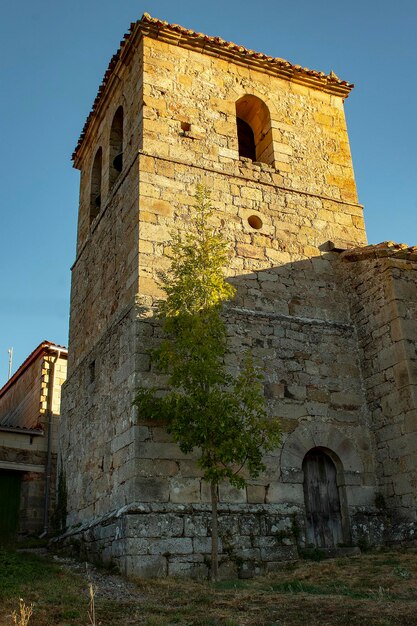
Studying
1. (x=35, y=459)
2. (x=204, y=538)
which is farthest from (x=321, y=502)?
(x=35, y=459)

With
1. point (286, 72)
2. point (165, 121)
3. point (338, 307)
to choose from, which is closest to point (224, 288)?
point (338, 307)

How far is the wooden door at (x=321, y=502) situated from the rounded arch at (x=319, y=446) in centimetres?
19

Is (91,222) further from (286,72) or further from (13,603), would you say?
(13,603)

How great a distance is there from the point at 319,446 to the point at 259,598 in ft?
10.6

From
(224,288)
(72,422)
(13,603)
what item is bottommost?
(13,603)

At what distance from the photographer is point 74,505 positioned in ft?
33.8

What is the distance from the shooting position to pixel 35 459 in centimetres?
1305

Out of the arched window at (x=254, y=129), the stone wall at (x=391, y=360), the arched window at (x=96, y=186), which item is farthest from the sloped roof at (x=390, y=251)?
the arched window at (x=96, y=186)

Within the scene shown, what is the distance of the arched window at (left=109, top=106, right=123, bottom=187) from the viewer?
11816 mm

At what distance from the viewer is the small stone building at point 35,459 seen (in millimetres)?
12516

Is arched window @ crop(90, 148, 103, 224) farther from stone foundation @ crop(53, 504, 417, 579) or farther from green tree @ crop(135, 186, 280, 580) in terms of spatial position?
stone foundation @ crop(53, 504, 417, 579)

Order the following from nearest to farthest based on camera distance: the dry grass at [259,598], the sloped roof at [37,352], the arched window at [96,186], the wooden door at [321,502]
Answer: the dry grass at [259,598] → the wooden door at [321,502] → the arched window at [96,186] → the sloped roof at [37,352]

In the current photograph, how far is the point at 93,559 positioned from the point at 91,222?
6.46 m

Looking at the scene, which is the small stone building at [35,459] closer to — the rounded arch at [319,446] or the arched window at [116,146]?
the arched window at [116,146]
